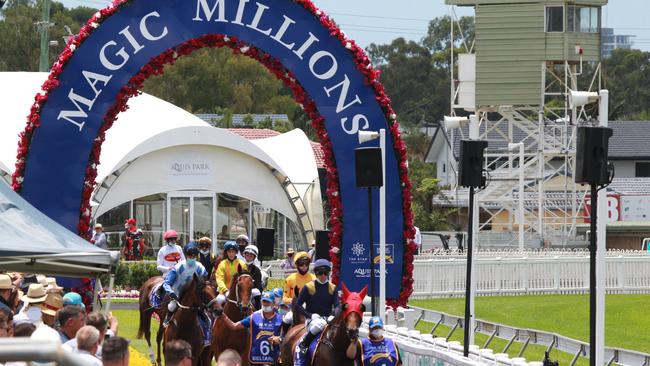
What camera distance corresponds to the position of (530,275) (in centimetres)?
3638

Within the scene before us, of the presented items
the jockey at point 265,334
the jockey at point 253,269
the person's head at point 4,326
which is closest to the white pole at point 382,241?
the jockey at point 253,269

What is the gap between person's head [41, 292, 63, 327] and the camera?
489 inches

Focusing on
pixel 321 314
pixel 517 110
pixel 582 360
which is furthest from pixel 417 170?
pixel 321 314

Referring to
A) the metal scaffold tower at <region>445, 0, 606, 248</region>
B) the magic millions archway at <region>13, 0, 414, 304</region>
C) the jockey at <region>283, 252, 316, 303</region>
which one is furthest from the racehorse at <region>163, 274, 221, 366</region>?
the metal scaffold tower at <region>445, 0, 606, 248</region>

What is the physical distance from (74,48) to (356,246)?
5.25 m

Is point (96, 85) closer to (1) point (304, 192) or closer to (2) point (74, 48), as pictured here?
(2) point (74, 48)

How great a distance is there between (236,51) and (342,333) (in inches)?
334

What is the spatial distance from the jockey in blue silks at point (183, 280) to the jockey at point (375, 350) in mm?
3394

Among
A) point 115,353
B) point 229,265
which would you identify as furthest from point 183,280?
point 115,353

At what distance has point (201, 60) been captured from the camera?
95312 mm

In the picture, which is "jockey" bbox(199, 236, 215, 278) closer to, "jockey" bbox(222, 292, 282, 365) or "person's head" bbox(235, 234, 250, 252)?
"person's head" bbox(235, 234, 250, 252)

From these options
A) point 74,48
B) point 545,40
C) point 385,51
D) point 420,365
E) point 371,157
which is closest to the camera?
point 420,365

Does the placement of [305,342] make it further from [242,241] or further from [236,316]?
[242,241]

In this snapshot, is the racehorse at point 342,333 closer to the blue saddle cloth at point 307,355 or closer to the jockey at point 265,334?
the blue saddle cloth at point 307,355
